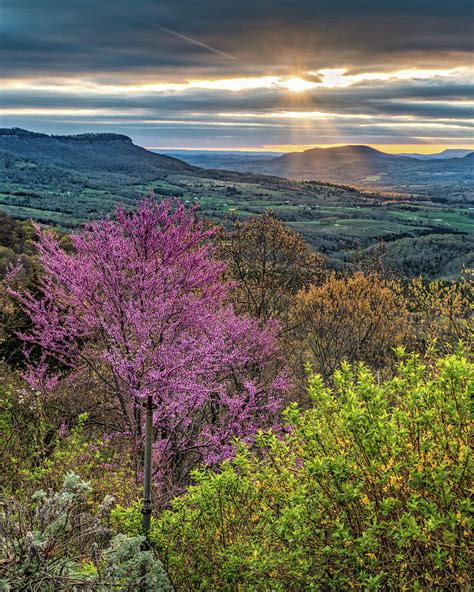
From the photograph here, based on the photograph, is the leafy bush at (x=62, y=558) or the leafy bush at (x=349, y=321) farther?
the leafy bush at (x=349, y=321)

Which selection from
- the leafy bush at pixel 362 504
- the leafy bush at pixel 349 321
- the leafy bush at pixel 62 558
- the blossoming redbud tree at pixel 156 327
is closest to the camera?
the leafy bush at pixel 362 504

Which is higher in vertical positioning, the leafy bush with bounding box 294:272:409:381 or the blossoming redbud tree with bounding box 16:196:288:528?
the blossoming redbud tree with bounding box 16:196:288:528

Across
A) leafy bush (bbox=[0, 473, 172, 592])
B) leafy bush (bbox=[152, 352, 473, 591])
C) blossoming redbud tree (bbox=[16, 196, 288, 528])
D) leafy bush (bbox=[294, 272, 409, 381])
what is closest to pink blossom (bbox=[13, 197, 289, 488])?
blossoming redbud tree (bbox=[16, 196, 288, 528])

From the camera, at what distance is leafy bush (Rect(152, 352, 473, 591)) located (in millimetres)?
5125

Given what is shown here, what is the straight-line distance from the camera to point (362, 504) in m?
5.65

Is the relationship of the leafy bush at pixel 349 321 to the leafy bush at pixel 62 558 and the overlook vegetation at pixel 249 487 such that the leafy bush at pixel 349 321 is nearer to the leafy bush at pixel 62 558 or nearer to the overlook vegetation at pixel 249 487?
the overlook vegetation at pixel 249 487

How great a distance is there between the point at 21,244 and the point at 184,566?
5245cm

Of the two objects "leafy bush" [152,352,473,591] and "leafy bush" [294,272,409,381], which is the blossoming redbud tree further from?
"leafy bush" [294,272,409,381]

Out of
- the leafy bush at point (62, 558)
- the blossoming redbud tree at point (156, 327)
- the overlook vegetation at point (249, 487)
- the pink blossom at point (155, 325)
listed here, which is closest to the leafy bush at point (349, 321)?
the blossoming redbud tree at point (156, 327)

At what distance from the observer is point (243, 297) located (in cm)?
2331

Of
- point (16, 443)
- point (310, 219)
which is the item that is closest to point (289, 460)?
point (16, 443)

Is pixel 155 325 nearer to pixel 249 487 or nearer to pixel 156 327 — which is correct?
pixel 156 327

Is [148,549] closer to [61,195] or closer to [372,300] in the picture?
[372,300]

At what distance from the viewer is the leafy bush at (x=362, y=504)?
5.12m
